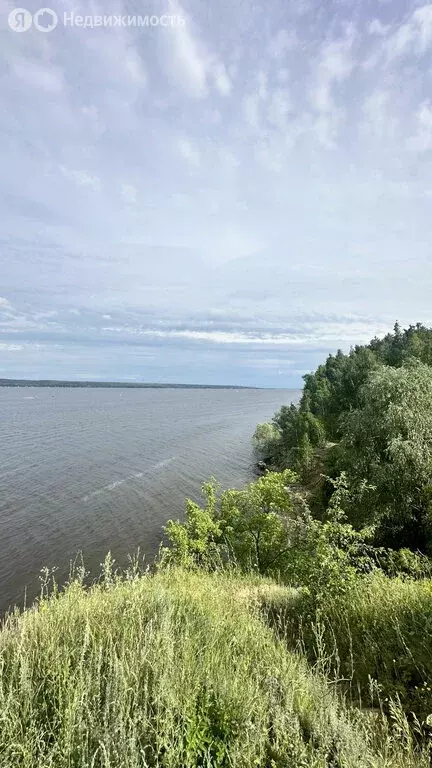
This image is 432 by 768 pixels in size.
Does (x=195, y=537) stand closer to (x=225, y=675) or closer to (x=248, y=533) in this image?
(x=248, y=533)

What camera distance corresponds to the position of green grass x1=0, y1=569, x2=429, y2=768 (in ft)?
11.5

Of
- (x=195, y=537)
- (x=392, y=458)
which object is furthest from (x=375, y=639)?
(x=392, y=458)

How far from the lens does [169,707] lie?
376cm

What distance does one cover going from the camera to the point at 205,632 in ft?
18.1

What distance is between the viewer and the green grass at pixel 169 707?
3.50 metres

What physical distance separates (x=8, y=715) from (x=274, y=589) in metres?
7.56

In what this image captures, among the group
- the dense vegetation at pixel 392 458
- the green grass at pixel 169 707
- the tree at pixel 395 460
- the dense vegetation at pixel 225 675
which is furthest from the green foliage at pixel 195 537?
the green grass at pixel 169 707

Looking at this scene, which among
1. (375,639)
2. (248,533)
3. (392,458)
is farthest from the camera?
(392,458)

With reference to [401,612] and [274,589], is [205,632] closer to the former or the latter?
[401,612]

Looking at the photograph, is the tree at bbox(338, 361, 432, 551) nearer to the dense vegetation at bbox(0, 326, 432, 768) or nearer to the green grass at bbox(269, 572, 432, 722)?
the dense vegetation at bbox(0, 326, 432, 768)

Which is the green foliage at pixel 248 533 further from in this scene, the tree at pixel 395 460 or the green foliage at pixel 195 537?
the tree at pixel 395 460

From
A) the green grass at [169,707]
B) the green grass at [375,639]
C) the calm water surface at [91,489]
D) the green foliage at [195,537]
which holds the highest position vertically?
the green grass at [169,707]

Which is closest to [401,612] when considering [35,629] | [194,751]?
[194,751]

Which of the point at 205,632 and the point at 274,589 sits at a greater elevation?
the point at 205,632
